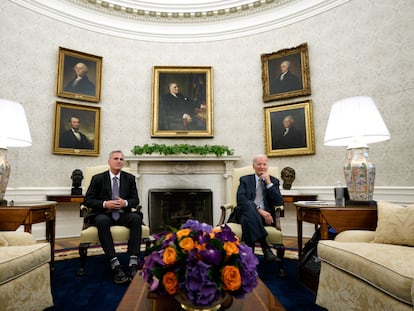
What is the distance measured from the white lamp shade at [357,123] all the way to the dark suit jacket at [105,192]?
2.43 metres

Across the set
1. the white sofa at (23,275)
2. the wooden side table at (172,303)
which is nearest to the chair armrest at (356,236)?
the wooden side table at (172,303)

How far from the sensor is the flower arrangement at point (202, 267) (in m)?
1.06

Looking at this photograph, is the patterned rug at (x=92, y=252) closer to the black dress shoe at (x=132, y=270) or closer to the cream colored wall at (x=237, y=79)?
the black dress shoe at (x=132, y=270)

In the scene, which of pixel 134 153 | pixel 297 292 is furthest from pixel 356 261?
pixel 134 153

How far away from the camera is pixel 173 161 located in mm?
5375

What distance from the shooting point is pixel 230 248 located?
116 cm

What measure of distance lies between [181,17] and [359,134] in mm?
5081

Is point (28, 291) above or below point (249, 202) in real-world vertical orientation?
below

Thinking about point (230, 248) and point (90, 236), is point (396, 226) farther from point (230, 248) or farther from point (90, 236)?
point (90, 236)

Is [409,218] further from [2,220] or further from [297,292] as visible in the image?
[2,220]

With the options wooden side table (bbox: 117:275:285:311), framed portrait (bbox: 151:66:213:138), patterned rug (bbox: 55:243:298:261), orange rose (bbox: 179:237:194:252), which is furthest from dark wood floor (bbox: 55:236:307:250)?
orange rose (bbox: 179:237:194:252)

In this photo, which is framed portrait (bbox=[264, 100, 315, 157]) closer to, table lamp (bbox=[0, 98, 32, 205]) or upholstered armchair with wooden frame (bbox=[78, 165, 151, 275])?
upholstered armchair with wooden frame (bbox=[78, 165, 151, 275])

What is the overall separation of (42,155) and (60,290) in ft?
10.6

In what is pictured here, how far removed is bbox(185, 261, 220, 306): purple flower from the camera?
1038 mm
